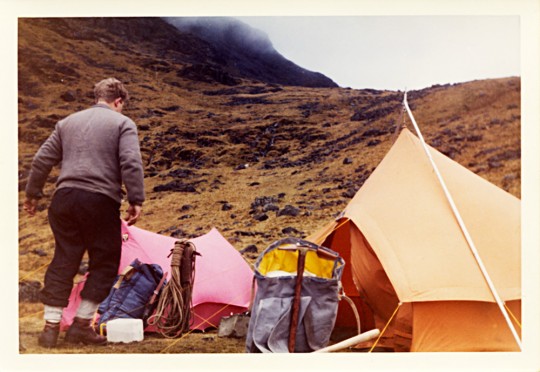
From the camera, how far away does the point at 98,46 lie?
18.6 ft

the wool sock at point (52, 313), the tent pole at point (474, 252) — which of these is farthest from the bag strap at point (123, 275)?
the tent pole at point (474, 252)

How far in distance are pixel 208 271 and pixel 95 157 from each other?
4.25ft

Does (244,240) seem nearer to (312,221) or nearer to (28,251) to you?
(312,221)

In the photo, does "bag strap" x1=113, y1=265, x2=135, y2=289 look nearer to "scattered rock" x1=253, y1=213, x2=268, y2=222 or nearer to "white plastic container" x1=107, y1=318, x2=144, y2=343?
"white plastic container" x1=107, y1=318, x2=144, y2=343

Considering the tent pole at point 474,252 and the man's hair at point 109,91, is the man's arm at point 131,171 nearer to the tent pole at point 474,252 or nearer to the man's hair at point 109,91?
the man's hair at point 109,91

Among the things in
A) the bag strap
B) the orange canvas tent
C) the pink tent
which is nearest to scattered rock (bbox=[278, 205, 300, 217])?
the pink tent

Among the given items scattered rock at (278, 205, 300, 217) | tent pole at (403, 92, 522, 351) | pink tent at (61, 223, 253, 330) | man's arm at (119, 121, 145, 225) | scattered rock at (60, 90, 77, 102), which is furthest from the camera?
scattered rock at (278, 205, 300, 217)

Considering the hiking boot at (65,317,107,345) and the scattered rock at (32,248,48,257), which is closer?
the hiking boot at (65,317,107,345)

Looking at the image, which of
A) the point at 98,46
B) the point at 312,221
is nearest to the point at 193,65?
the point at 98,46

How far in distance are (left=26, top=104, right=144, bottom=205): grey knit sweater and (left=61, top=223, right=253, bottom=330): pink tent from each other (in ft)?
2.10

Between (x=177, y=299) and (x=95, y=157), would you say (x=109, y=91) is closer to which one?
(x=95, y=157)

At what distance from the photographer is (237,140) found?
21.8 feet

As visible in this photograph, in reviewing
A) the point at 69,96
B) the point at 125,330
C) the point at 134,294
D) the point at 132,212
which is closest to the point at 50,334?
the point at 125,330

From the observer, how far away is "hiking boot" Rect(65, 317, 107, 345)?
4.65m
